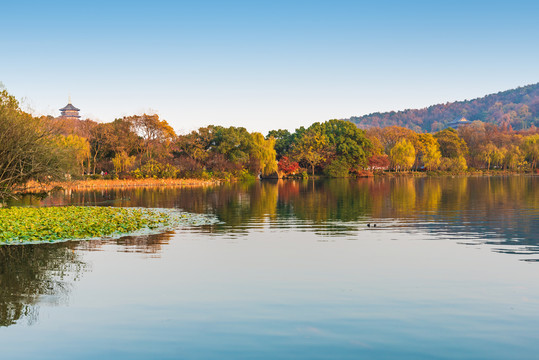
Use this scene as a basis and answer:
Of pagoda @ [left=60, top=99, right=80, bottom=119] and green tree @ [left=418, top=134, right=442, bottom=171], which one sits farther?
pagoda @ [left=60, top=99, right=80, bottom=119]

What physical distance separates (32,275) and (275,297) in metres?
6.61

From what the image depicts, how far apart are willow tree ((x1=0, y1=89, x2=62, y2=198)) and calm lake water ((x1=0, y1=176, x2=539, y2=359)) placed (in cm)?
1307

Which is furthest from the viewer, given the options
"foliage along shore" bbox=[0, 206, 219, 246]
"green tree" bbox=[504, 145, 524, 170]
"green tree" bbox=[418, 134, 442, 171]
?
"green tree" bbox=[504, 145, 524, 170]

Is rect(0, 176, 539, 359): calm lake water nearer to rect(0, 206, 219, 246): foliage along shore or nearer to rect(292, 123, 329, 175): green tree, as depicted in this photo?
rect(0, 206, 219, 246): foliage along shore

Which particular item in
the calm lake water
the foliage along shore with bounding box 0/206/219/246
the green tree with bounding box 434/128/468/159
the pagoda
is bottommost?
the calm lake water

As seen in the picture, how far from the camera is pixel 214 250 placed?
56.6 ft

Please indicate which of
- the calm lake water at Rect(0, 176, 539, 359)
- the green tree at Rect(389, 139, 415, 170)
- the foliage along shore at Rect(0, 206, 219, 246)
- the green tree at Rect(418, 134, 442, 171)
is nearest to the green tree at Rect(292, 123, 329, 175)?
the green tree at Rect(389, 139, 415, 170)

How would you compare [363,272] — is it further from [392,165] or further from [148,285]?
[392,165]

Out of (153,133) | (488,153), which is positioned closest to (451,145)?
(488,153)

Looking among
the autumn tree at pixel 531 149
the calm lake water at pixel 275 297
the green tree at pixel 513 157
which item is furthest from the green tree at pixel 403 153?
the calm lake water at pixel 275 297

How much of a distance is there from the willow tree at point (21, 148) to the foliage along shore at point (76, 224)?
3.90 metres

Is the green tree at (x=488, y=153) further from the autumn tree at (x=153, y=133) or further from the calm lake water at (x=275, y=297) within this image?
the calm lake water at (x=275, y=297)

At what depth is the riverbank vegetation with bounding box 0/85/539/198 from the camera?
110 ft

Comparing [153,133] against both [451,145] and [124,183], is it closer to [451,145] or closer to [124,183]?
[124,183]
